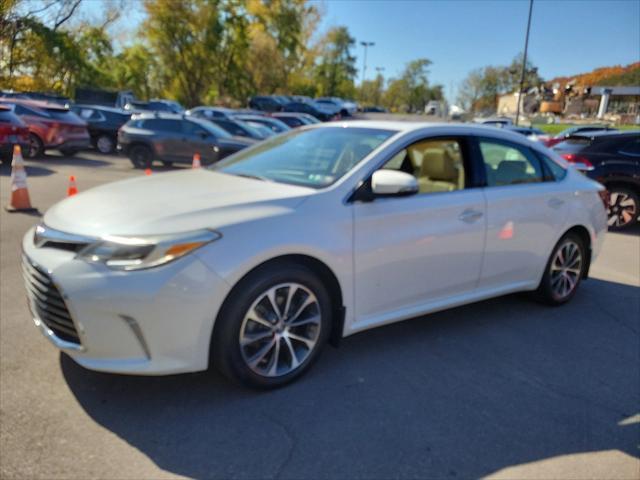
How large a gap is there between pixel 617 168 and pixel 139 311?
8.73 m

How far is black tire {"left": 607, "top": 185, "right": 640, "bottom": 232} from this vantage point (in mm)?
8820

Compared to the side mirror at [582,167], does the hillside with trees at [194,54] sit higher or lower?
higher

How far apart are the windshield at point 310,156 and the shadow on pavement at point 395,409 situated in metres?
1.24

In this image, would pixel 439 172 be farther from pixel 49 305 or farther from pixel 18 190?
pixel 18 190

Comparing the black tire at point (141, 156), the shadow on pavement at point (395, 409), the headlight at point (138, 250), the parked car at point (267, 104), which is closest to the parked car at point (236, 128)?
the black tire at point (141, 156)

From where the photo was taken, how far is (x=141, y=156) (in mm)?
14547

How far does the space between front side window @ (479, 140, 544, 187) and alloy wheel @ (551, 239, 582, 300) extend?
71cm

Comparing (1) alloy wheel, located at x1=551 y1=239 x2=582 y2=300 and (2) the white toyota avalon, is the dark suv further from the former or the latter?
(1) alloy wheel, located at x1=551 y1=239 x2=582 y2=300

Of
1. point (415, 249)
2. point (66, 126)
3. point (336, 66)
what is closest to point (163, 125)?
point (66, 126)

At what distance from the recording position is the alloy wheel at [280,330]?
2943 millimetres

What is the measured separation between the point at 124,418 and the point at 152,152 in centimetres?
1268

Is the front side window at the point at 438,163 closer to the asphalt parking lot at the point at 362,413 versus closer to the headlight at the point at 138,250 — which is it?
the asphalt parking lot at the point at 362,413

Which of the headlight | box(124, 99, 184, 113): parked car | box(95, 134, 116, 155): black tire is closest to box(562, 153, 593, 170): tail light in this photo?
the headlight

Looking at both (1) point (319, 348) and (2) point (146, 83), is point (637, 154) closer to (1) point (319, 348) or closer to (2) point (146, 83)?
(1) point (319, 348)
